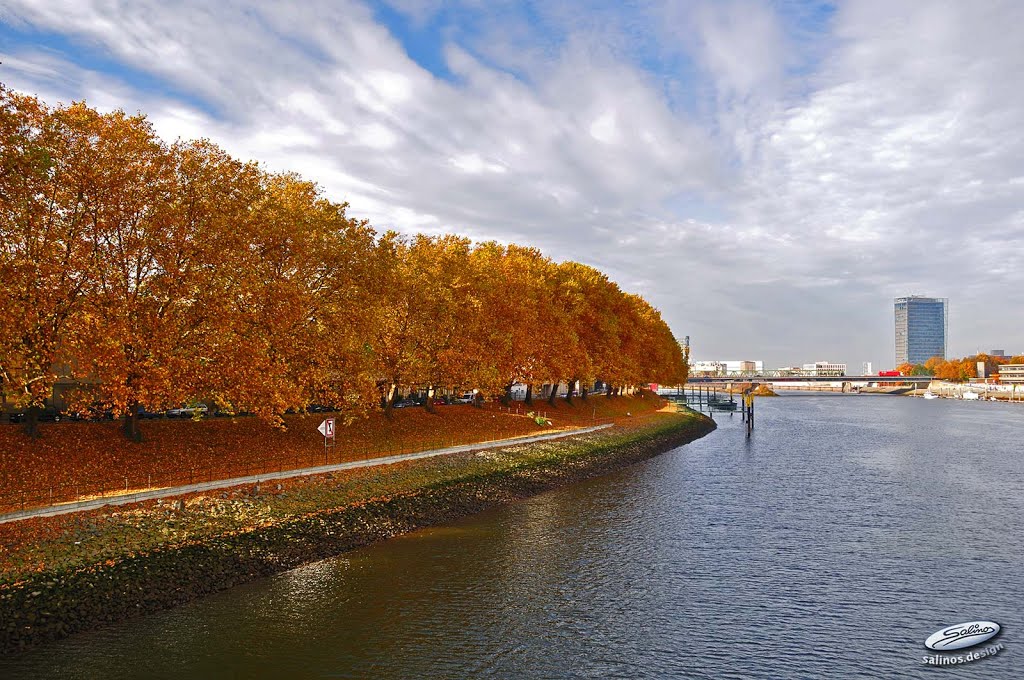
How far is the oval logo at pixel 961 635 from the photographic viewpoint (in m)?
23.3

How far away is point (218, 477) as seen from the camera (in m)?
38.7

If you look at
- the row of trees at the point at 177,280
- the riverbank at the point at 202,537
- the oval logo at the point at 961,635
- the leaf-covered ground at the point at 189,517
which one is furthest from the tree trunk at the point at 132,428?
the oval logo at the point at 961,635

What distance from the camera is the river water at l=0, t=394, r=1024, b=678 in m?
21.7

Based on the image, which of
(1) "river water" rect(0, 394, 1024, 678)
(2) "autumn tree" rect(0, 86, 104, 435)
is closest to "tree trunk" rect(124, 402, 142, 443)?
(2) "autumn tree" rect(0, 86, 104, 435)

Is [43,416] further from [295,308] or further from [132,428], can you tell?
[295,308]

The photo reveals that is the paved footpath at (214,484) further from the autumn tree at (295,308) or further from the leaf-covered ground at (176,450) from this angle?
the autumn tree at (295,308)

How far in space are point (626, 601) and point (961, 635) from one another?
11.5 metres

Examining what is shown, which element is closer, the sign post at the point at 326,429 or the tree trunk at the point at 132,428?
the tree trunk at the point at 132,428

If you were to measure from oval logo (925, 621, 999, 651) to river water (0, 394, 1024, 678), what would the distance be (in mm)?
374

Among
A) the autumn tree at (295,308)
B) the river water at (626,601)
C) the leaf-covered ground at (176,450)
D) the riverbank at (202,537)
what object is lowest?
the river water at (626,601)

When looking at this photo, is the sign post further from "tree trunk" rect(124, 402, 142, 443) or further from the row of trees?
"tree trunk" rect(124, 402, 142, 443)

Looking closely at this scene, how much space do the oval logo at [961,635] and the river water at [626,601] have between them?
1.23 feet

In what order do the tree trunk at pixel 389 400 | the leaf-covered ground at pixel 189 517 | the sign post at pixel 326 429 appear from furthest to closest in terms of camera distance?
the tree trunk at pixel 389 400 < the sign post at pixel 326 429 < the leaf-covered ground at pixel 189 517

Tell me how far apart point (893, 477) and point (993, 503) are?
38.4 feet
